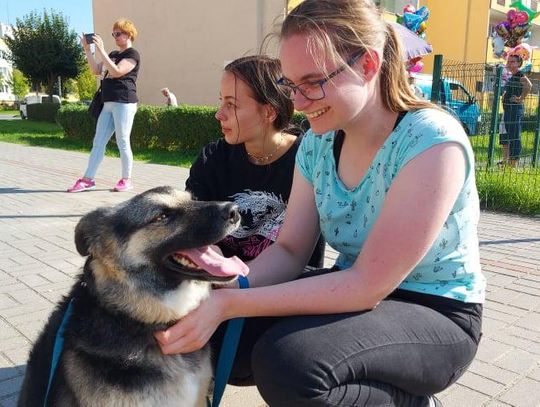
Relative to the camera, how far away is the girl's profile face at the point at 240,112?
2854mm

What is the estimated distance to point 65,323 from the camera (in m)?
2.15

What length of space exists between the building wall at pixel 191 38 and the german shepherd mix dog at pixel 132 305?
16.0 m

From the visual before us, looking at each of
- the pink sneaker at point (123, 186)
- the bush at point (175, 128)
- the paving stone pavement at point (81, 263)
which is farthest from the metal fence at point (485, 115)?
the bush at point (175, 128)

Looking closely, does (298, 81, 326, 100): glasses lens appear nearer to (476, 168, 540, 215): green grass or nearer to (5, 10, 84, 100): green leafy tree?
(476, 168, 540, 215): green grass

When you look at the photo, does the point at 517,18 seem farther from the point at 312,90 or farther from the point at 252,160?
the point at 312,90

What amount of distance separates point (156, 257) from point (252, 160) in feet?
3.52

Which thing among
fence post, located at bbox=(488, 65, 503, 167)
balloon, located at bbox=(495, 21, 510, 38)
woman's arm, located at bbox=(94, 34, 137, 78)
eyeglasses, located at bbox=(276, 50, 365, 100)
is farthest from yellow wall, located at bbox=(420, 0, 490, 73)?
eyeglasses, located at bbox=(276, 50, 365, 100)

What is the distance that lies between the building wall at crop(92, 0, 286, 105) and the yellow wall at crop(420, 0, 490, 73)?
1091cm

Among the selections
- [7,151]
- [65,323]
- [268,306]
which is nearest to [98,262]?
[65,323]

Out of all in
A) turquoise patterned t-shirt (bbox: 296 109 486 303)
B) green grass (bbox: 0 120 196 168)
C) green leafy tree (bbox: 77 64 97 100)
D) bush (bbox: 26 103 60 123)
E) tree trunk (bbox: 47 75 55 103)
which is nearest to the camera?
turquoise patterned t-shirt (bbox: 296 109 486 303)

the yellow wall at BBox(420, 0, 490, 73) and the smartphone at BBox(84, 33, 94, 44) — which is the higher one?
the yellow wall at BBox(420, 0, 490, 73)

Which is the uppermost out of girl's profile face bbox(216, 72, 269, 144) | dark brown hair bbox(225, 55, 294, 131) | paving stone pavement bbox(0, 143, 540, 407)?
dark brown hair bbox(225, 55, 294, 131)

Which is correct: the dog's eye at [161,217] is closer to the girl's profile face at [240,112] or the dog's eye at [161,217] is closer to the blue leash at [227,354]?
the blue leash at [227,354]

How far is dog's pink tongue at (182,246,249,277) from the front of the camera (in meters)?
2.08
